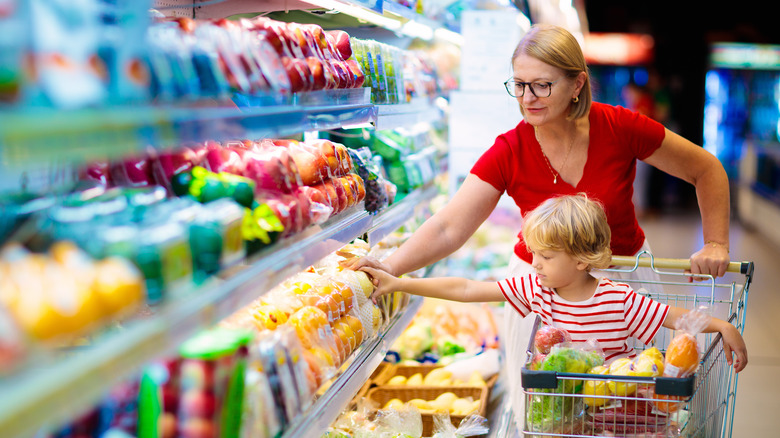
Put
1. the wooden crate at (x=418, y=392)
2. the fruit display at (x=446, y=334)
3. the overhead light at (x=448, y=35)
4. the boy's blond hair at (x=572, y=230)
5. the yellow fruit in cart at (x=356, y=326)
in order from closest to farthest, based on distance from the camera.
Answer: the boy's blond hair at (x=572, y=230) → the yellow fruit in cart at (x=356, y=326) → the wooden crate at (x=418, y=392) → the fruit display at (x=446, y=334) → the overhead light at (x=448, y=35)

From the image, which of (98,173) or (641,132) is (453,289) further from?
(98,173)

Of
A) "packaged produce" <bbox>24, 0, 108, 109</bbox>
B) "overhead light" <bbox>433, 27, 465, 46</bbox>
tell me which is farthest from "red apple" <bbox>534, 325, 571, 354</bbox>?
"overhead light" <bbox>433, 27, 465, 46</bbox>

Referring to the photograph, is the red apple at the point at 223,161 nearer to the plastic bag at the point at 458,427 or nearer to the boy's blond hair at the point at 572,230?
the boy's blond hair at the point at 572,230

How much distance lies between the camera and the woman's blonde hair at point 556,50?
2516 mm

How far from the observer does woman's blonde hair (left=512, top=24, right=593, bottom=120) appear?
99.0 inches

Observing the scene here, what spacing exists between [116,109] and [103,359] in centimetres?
35

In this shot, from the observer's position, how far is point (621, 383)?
6.10ft

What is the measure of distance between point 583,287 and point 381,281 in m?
0.64

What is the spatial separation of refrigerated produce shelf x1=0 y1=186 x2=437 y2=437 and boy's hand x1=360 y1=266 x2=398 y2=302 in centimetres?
38

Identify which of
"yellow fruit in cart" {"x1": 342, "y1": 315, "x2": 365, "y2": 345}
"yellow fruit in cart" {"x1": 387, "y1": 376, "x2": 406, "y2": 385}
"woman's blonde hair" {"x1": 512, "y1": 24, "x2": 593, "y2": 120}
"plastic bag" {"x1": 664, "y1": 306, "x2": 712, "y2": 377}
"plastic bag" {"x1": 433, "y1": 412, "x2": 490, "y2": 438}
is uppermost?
A: "woman's blonde hair" {"x1": 512, "y1": 24, "x2": 593, "y2": 120}

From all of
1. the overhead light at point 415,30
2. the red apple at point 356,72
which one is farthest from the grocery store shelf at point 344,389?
the overhead light at point 415,30

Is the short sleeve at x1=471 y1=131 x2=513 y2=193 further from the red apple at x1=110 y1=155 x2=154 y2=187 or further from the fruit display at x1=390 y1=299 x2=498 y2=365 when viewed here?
the red apple at x1=110 y1=155 x2=154 y2=187

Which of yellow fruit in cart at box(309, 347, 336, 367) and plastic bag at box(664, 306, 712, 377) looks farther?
yellow fruit in cart at box(309, 347, 336, 367)

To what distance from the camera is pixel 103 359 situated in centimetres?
101
